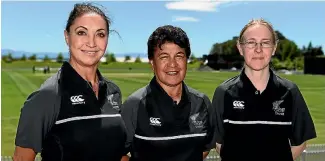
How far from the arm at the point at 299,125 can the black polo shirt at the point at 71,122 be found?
143cm

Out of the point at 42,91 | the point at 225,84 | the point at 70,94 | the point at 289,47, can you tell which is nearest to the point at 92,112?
the point at 70,94

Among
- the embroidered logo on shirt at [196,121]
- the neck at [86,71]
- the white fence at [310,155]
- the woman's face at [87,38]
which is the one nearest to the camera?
the woman's face at [87,38]

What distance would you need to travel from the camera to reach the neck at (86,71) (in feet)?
10.0

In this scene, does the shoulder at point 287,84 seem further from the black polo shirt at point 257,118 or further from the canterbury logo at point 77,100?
the canterbury logo at point 77,100

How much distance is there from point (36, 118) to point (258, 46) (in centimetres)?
175

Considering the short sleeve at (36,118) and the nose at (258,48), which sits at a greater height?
the nose at (258,48)

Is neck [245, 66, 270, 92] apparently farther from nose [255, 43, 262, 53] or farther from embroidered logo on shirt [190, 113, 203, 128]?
embroidered logo on shirt [190, 113, 203, 128]

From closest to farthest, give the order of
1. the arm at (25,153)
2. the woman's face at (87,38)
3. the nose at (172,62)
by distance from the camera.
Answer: the arm at (25,153) → the woman's face at (87,38) → the nose at (172,62)

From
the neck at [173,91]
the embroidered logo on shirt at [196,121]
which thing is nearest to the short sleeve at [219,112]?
the embroidered logo on shirt at [196,121]

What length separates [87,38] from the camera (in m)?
2.96

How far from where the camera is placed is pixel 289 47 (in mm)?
101062

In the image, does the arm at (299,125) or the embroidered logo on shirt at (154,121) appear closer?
the embroidered logo on shirt at (154,121)

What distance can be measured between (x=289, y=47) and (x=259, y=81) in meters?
102

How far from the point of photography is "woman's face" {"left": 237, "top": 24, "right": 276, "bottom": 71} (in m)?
3.44
